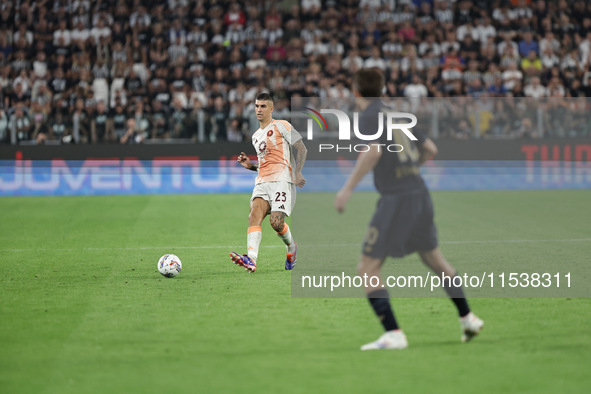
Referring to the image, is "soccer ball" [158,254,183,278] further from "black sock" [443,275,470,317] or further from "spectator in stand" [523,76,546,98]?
"spectator in stand" [523,76,546,98]

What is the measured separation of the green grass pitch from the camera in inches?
206

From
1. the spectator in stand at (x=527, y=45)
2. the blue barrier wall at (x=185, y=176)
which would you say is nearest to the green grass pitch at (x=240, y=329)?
the blue barrier wall at (x=185, y=176)

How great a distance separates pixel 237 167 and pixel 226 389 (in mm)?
15786

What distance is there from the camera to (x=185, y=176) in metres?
20.7

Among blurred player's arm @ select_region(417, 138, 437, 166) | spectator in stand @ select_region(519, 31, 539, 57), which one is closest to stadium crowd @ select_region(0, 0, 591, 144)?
spectator in stand @ select_region(519, 31, 539, 57)

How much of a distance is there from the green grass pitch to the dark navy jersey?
1.17m

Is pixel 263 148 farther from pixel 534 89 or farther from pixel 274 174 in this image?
pixel 534 89

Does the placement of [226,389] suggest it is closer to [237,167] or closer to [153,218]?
[153,218]

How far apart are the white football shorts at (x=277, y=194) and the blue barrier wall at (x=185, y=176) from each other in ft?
35.0

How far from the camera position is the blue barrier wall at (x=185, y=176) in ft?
66.7

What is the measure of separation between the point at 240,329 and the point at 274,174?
331 cm

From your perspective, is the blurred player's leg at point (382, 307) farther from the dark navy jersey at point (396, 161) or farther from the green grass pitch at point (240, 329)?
the dark navy jersey at point (396, 161)

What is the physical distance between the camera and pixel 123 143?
20.4 m

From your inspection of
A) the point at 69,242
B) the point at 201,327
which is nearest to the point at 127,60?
the point at 69,242
